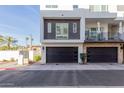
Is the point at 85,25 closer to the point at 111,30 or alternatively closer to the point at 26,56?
the point at 111,30

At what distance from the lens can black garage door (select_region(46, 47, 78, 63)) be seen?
2984 cm

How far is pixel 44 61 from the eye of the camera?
96.4 feet

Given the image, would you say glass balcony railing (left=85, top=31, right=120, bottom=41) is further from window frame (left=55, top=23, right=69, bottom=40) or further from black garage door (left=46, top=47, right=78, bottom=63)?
window frame (left=55, top=23, right=69, bottom=40)

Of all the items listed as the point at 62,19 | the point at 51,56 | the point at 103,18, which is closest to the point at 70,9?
the point at 62,19

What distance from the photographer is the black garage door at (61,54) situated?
29844 millimetres

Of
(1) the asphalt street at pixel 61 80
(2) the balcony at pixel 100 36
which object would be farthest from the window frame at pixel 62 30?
(1) the asphalt street at pixel 61 80

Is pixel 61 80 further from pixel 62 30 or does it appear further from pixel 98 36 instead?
pixel 98 36

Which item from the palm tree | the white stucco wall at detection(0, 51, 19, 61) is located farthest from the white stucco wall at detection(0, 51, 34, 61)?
the palm tree

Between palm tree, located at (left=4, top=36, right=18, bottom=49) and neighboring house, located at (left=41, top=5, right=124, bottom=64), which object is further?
palm tree, located at (left=4, top=36, right=18, bottom=49)

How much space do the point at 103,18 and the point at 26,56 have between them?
10600 mm

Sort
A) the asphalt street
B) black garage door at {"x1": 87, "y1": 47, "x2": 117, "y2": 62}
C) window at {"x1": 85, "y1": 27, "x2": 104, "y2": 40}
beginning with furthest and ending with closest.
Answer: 1. black garage door at {"x1": 87, "y1": 47, "x2": 117, "y2": 62}
2. window at {"x1": 85, "y1": 27, "x2": 104, "y2": 40}
3. the asphalt street

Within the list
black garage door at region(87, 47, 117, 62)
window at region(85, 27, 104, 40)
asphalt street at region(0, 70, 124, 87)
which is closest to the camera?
asphalt street at region(0, 70, 124, 87)

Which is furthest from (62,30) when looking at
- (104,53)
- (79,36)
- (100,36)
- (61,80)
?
(61,80)

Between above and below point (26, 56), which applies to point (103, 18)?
above
